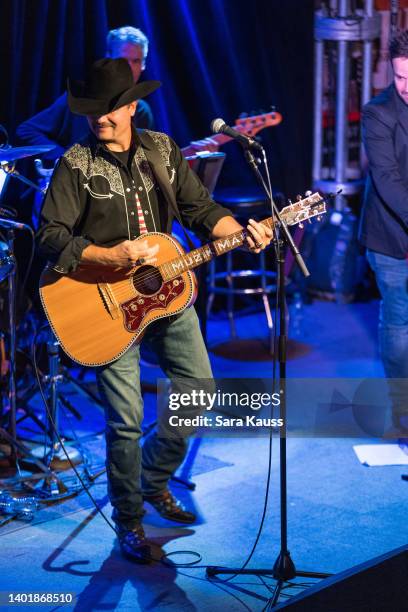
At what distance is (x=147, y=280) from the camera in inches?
176

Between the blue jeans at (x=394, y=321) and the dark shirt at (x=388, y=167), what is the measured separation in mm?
88

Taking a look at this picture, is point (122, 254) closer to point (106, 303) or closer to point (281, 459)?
point (106, 303)

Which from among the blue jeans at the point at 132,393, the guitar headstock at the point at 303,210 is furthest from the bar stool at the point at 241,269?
the guitar headstock at the point at 303,210

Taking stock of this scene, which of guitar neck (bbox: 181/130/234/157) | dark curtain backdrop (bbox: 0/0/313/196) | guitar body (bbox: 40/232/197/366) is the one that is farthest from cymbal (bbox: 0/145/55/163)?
dark curtain backdrop (bbox: 0/0/313/196)

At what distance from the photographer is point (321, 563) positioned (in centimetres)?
448

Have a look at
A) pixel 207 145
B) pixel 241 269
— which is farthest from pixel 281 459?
pixel 241 269

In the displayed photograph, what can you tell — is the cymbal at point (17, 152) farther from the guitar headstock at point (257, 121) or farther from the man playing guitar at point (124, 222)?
the guitar headstock at point (257, 121)

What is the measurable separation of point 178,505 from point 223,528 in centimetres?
25

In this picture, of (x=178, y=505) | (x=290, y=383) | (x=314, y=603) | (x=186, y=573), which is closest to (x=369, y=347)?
(x=290, y=383)

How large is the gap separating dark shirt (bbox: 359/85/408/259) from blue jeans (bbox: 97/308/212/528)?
4.91 feet

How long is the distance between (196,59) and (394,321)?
9.93 ft

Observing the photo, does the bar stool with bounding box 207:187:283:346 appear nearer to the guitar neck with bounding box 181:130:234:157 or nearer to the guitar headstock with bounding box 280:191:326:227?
the guitar neck with bounding box 181:130:234:157

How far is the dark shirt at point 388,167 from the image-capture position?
18.2 ft

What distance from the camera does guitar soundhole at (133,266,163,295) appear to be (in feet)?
14.6
